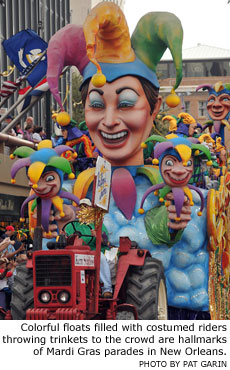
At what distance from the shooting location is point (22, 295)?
328 inches

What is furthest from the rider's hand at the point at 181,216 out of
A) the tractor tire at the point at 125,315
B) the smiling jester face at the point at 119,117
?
the tractor tire at the point at 125,315

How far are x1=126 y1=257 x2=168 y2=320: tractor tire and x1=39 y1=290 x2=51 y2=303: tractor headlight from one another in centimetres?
123

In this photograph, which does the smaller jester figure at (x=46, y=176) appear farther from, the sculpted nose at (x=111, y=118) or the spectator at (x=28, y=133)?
the spectator at (x=28, y=133)

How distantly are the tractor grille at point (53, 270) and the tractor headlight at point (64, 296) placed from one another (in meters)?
0.08

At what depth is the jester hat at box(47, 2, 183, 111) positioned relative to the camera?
423 inches

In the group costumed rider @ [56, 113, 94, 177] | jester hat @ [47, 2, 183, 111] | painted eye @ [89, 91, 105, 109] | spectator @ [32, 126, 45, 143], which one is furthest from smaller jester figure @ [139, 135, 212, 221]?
spectator @ [32, 126, 45, 143]

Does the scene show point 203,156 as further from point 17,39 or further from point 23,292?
point 17,39

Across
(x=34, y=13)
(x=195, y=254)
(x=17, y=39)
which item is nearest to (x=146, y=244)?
(x=195, y=254)

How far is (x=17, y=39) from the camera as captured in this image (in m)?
17.3

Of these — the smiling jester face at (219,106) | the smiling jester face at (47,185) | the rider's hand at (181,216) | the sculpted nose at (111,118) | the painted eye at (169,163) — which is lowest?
the rider's hand at (181,216)

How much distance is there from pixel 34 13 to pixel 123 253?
95.7 feet

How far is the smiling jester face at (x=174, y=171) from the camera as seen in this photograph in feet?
33.7

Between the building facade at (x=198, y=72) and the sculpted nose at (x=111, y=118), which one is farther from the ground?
the building facade at (x=198, y=72)

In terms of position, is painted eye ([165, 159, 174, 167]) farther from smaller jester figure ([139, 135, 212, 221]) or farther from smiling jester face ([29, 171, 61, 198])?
smiling jester face ([29, 171, 61, 198])
